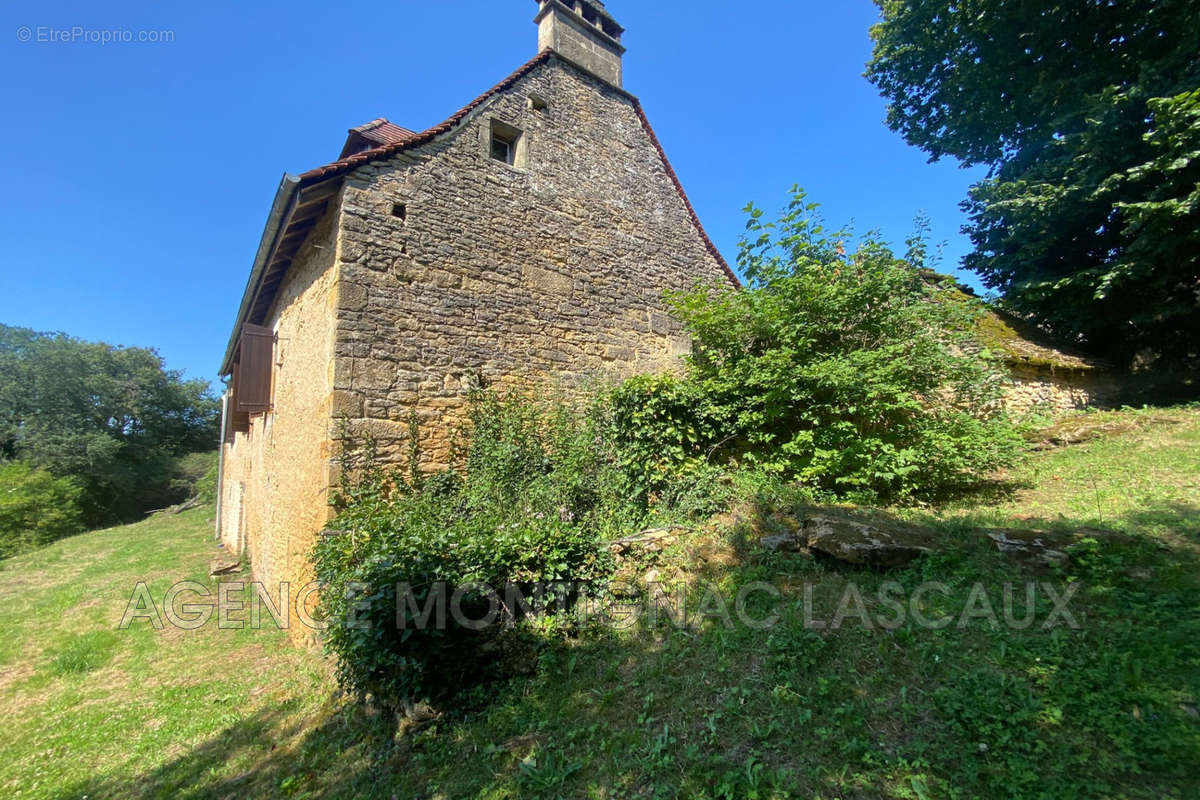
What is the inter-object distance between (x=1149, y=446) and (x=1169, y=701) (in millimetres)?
5367

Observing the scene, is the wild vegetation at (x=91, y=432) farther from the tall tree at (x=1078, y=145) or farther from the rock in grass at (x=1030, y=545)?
the tall tree at (x=1078, y=145)

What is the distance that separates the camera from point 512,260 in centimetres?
671

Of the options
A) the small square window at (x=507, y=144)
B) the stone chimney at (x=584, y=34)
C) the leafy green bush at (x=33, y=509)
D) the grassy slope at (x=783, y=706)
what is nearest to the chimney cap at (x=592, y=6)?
the stone chimney at (x=584, y=34)

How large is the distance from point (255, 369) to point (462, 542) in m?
6.18

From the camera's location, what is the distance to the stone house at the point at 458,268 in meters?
5.36

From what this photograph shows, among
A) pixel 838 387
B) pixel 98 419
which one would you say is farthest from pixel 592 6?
pixel 98 419

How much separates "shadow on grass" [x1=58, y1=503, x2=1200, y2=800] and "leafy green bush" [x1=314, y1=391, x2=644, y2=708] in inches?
15.9

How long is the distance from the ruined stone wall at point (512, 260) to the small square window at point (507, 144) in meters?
0.10

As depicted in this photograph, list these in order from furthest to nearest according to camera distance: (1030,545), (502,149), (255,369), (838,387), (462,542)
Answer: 1. (255,369)
2. (502,149)
3. (838,387)
4. (462,542)
5. (1030,545)

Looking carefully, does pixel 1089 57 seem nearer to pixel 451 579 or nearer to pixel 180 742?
pixel 451 579

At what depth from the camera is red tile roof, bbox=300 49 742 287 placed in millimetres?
5340

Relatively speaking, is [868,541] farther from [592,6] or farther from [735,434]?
[592,6]

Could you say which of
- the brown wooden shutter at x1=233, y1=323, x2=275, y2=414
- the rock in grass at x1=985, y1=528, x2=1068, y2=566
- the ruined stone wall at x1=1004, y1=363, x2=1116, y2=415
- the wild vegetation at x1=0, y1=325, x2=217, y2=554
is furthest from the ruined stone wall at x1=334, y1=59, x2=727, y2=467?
the wild vegetation at x1=0, y1=325, x2=217, y2=554

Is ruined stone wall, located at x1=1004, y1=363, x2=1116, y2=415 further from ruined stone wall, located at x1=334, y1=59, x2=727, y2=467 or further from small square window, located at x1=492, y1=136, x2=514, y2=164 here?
small square window, located at x1=492, y1=136, x2=514, y2=164
